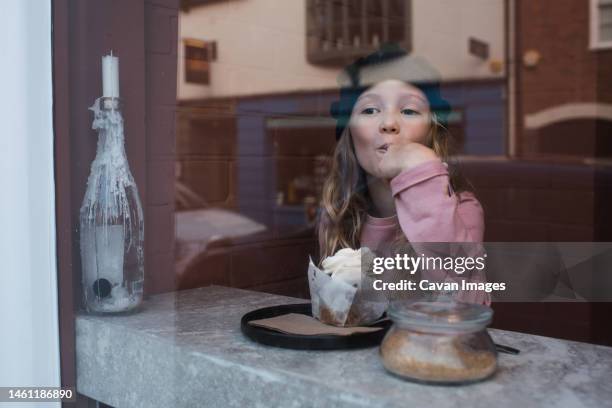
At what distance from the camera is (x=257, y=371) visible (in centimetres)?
80

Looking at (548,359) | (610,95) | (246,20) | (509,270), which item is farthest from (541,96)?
(548,359)

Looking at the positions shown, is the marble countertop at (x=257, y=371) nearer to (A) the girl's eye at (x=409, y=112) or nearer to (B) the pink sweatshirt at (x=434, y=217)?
(B) the pink sweatshirt at (x=434, y=217)

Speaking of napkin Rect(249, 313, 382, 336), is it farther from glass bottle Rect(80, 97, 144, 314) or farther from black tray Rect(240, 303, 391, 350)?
glass bottle Rect(80, 97, 144, 314)

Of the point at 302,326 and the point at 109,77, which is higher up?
the point at 109,77

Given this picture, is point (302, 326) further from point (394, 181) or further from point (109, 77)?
point (109, 77)

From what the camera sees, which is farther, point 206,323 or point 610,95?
point 610,95

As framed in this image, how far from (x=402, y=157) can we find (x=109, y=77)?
1.88 feet

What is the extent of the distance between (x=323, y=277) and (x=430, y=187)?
0.68ft

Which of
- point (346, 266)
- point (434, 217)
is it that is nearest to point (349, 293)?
point (346, 266)

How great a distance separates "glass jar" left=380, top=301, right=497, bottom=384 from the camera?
705 mm

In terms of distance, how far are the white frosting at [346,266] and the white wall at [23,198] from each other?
499mm

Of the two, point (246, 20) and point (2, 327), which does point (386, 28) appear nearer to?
point (246, 20)

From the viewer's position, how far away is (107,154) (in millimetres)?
1125

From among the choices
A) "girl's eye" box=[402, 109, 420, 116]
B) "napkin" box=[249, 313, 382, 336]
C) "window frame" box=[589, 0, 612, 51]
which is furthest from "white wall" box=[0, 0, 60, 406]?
"window frame" box=[589, 0, 612, 51]
